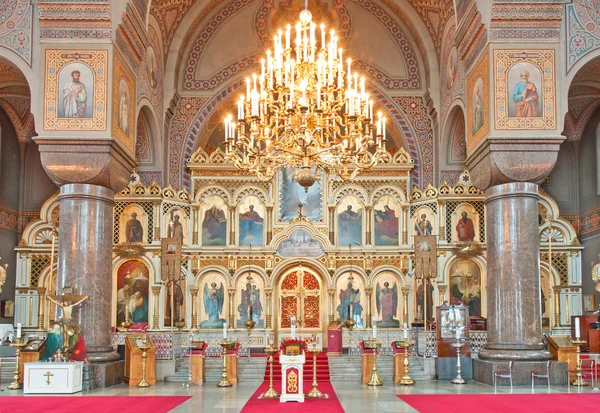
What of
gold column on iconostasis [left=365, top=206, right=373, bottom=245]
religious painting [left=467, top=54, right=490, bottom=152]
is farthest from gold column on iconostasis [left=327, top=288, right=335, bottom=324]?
religious painting [left=467, top=54, right=490, bottom=152]

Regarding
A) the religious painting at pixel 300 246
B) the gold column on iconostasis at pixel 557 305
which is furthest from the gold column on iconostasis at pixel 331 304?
the gold column on iconostasis at pixel 557 305

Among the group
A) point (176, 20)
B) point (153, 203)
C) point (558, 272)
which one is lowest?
point (558, 272)

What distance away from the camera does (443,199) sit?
72.6 ft

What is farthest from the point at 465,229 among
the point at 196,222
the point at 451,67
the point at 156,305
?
the point at 156,305

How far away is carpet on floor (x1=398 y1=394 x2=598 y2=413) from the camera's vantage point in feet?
39.7

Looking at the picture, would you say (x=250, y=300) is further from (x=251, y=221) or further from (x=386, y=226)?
(x=386, y=226)

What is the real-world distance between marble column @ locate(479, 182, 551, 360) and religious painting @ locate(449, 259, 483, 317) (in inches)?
207

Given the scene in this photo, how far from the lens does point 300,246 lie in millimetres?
22812

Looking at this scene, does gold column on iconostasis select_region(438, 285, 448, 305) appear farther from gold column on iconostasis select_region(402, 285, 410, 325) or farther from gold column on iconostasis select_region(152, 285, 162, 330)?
gold column on iconostasis select_region(152, 285, 162, 330)

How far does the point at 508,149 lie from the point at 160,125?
10641 mm

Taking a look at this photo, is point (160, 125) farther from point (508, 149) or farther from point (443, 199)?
point (508, 149)

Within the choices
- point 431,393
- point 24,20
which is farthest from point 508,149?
point 24,20

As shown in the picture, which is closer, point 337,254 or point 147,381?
point 147,381

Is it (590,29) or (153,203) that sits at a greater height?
(590,29)
